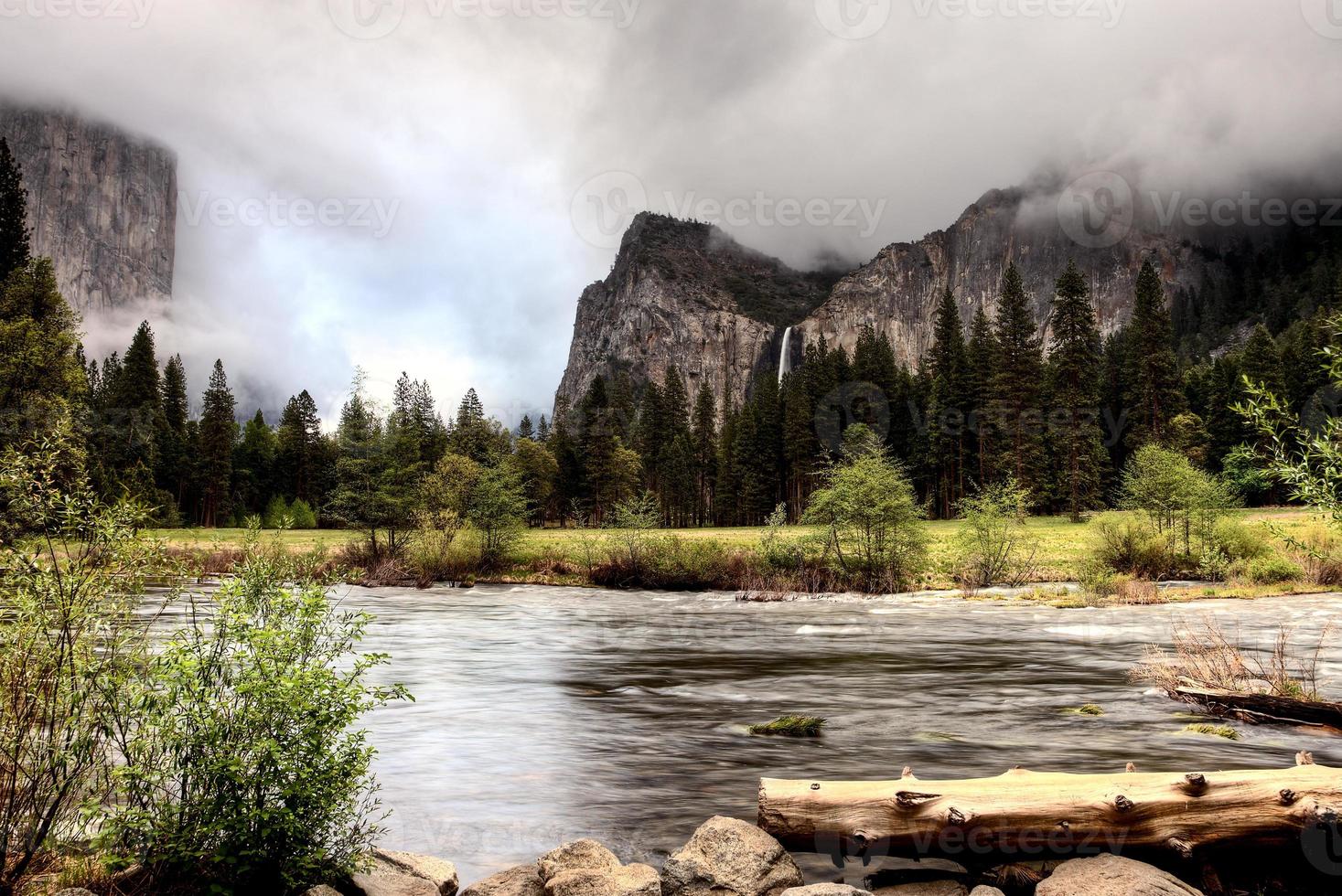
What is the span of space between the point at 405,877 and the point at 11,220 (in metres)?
64.0

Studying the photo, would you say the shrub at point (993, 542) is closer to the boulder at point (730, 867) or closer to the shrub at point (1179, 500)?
the shrub at point (1179, 500)

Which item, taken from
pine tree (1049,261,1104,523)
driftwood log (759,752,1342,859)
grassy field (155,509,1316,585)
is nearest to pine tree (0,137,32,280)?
grassy field (155,509,1316,585)

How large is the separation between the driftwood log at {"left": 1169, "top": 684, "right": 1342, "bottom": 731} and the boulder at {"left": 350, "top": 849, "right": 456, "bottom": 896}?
13.1 meters

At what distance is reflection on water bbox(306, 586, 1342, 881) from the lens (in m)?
10.2

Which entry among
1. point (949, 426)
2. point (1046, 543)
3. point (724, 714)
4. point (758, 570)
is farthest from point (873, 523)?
point (949, 426)

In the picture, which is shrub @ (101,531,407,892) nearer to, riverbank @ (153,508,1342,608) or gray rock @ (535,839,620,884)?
gray rock @ (535,839,620,884)

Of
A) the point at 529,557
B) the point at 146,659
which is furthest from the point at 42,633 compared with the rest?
the point at 529,557

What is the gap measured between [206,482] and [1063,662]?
106450 millimetres

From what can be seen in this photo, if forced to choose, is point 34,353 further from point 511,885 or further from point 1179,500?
point 1179,500

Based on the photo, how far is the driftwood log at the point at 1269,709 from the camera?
1246 centimetres

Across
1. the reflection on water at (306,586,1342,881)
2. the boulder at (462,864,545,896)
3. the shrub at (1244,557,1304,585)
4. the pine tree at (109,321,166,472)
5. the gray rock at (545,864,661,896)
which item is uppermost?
the pine tree at (109,321,166,472)

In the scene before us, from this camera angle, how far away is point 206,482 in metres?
101

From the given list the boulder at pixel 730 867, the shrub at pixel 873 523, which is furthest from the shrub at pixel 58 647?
the shrub at pixel 873 523

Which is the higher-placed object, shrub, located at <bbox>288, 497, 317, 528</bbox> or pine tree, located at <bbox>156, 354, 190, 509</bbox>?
pine tree, located at <bbox>156, 354, 190, 509</bbox>
